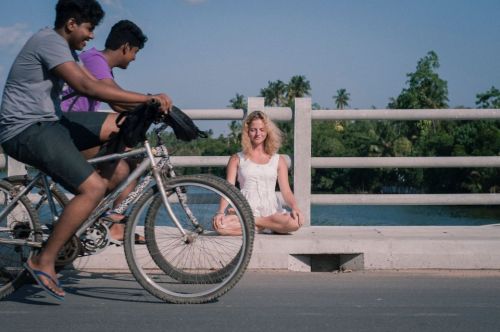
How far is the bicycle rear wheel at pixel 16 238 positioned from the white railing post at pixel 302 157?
2.83 meters

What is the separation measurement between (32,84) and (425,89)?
99.1 meters

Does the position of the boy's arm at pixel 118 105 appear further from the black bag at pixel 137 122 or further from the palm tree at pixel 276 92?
the palm tree at pixel 276 92

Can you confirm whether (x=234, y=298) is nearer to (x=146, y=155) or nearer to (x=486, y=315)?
(x=146, y=155)

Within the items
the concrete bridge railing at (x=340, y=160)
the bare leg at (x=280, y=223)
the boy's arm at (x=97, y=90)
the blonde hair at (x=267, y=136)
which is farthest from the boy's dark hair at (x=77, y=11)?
the concrete bridge railing at (x=340, y=160)

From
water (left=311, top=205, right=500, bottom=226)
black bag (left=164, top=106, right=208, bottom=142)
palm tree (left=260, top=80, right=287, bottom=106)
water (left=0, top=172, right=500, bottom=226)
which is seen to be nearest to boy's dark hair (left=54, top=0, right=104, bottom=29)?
black bag (left=164, top=106, right=208, bottom=142)

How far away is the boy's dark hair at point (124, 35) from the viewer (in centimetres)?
567

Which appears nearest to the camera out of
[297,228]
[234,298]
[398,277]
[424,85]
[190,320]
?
[190,320]

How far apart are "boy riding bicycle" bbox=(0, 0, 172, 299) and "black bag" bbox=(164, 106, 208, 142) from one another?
0.38 feet

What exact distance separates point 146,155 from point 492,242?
2979mm

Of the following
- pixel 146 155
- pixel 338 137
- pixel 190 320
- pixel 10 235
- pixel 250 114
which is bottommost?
pixel 190 320

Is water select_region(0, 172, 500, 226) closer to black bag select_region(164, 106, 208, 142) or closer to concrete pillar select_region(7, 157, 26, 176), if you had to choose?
concrete pillar select_region(7, 157, 26, 176)

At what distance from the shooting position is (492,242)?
6.13 metres

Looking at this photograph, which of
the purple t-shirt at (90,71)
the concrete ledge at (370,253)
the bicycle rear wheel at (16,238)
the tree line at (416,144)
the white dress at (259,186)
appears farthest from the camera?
the tree line at (416,144)

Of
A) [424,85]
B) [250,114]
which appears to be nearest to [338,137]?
[424,85]
